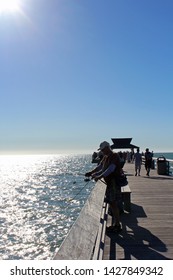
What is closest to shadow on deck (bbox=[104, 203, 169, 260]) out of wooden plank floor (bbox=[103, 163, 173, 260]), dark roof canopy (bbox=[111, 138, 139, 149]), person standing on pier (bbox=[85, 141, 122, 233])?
wooden plank floor (bbox=[103, 163, 173, 260])

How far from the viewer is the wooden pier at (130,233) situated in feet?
9.42

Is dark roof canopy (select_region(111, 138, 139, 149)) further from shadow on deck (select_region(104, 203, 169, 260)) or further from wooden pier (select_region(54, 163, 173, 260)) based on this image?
shadow on deck (select_region(104, 203, 169, 260))

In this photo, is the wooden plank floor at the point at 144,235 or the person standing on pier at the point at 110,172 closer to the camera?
the wooden plank floor at the point at 144,235

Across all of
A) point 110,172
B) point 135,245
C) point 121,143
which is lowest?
point 135,245

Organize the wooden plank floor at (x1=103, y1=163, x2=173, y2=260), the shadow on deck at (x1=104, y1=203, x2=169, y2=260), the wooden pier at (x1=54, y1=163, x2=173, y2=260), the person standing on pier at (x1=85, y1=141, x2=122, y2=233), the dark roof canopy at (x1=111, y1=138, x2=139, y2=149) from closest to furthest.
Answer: the wooden pier at (x1=54, y1=163, x2=173, y2=260)
the shadow on deck at (x1=104, y1=203, x2=169, y2=260)
the wooden plank floor at (x1=103, y1=163, x2=173, y2=260)
the person standing on pier at (x1=85, y1=141, x2=122, y2=233)
the dark roof canopy at (x1=111, y1=138, x2=139, y2=149)

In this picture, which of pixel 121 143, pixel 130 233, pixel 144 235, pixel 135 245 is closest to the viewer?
pixel 135 245

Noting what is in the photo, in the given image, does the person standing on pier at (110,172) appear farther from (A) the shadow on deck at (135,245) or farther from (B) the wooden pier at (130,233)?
(A) the shadow on deck at (135,245)

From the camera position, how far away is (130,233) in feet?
24.0

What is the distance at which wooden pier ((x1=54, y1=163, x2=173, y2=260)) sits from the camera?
2.87m

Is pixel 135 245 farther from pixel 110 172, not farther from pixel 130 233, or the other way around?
pixel 110 172

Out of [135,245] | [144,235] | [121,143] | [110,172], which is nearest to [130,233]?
[144,235]

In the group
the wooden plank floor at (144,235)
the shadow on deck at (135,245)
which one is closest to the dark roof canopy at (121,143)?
the wooden plank floor at (144,235)

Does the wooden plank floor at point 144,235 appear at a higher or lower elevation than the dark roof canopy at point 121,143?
lower
